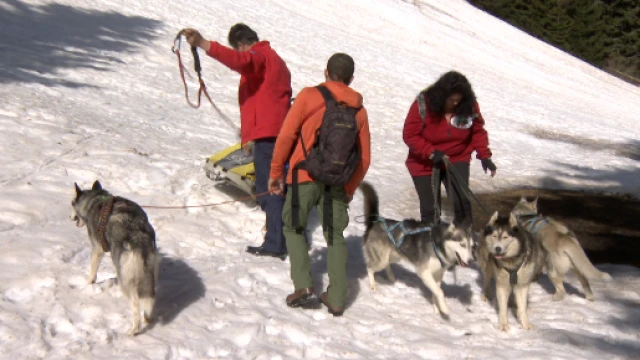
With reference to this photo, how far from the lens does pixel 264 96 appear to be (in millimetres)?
6551

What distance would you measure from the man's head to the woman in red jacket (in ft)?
4.04

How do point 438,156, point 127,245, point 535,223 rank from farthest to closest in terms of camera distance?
point 535,223 → point 438,156 → point 127,245

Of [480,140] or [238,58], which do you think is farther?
[480,140]

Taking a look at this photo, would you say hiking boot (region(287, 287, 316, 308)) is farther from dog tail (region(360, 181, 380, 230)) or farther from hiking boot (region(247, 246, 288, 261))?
dog tail (region(360, 181, 380, 230))

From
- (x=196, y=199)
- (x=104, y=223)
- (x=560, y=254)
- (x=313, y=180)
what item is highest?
(x=313, y=180)

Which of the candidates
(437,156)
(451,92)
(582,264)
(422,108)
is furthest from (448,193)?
(582,264)

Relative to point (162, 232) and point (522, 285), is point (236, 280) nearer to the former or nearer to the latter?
point (162, 232)

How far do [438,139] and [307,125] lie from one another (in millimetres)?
1712

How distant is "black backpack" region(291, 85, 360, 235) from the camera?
5.11 m

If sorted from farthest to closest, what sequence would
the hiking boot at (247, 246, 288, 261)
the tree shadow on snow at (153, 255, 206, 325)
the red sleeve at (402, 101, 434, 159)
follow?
1. the hiking boot at (247, 246, 288, 261)
2. the red sleeve at (402, 101, 434, 159)
3. the tree shadow on snow at (153, 255, 206, 325)

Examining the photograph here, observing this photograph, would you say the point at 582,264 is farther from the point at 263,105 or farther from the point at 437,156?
the point at 263,105

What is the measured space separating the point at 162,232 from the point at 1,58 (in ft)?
22.8

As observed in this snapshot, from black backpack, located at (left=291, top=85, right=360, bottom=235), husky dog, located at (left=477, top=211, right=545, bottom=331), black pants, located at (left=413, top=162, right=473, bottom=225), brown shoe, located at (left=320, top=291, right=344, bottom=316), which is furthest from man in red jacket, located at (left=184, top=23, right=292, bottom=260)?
husky dog, located at (left=477, top=211, right=545, bottom=331)

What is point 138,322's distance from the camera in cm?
488
